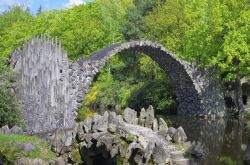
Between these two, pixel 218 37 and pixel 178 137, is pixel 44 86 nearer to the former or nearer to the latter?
pixel 178 137

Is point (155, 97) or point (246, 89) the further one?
point (246, 89)

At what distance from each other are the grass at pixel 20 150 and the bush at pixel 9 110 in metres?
2.85

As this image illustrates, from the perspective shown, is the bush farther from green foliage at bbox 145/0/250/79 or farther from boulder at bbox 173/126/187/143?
green foliage at bbox 145/0/250/79

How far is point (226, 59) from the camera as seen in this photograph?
2603 centimetres

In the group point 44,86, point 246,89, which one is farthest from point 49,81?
point 246,89

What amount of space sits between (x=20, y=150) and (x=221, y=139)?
31.0 feet

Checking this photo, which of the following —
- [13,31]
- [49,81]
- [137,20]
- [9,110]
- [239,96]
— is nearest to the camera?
[9,110]

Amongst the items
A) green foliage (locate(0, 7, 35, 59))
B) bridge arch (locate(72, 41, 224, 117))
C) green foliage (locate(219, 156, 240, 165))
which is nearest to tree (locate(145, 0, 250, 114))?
bridge arch (locate(72, 41, 224, 117))

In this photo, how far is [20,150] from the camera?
11.8 metres

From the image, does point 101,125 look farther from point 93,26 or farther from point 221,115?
point 93,26

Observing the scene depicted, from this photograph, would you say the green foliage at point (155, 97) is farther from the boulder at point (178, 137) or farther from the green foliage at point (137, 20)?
the boulder at point (178, 137)

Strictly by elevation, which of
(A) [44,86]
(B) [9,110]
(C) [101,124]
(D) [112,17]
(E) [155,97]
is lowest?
(C) [101,124]

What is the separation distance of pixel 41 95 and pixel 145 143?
7175 mm

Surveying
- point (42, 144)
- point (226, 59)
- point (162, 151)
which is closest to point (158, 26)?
point (226, 59)
